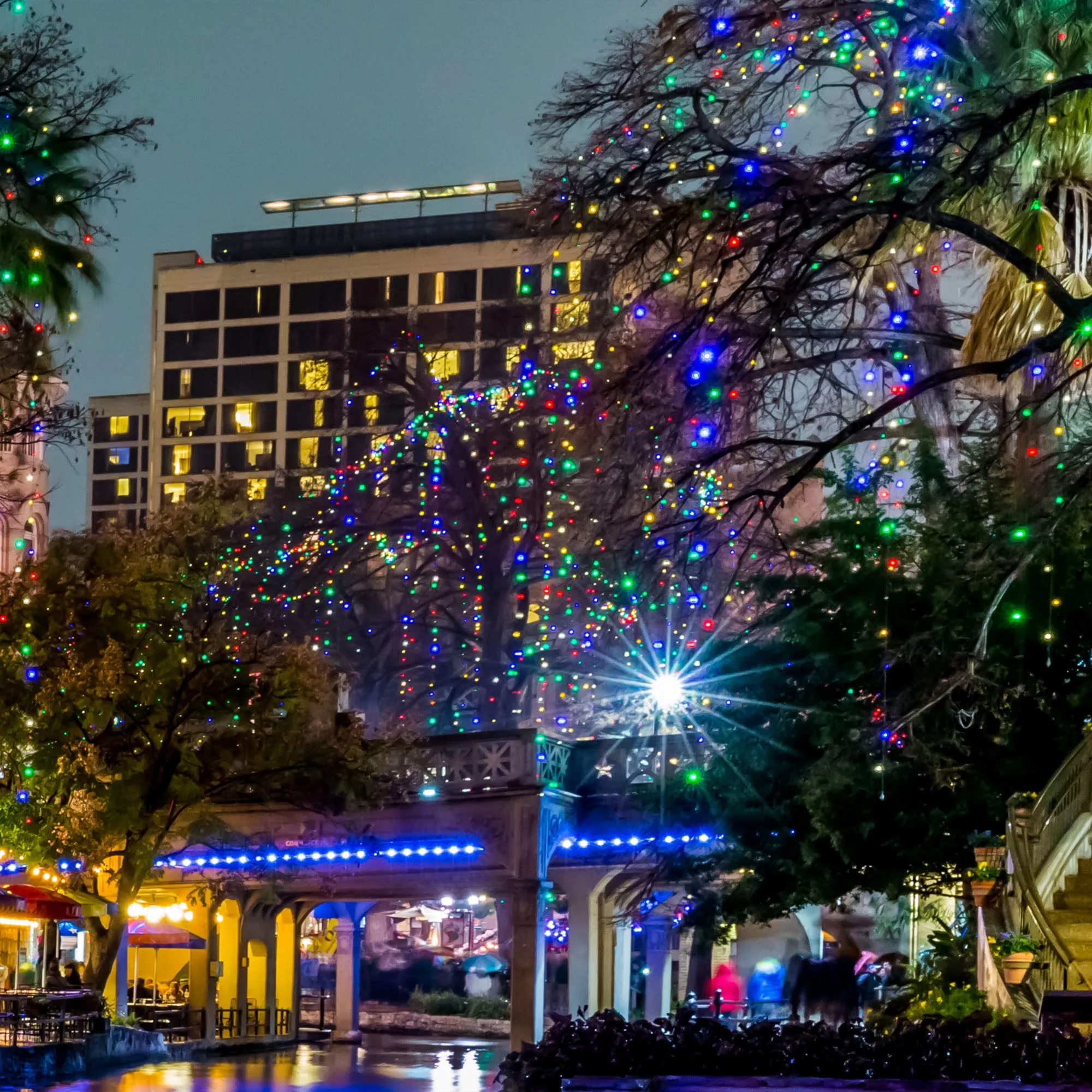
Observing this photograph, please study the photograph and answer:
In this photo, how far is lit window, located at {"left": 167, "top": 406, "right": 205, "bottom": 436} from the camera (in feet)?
325

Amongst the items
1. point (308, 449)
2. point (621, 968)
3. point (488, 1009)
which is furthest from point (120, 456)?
point (621, 968)

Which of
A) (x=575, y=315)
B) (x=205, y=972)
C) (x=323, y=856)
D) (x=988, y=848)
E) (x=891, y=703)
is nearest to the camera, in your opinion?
(x=891, y=703)

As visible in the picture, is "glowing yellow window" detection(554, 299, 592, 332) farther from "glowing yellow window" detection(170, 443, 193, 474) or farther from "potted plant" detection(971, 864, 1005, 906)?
"glowing yellow window" detection(170, 443, 193, 474)

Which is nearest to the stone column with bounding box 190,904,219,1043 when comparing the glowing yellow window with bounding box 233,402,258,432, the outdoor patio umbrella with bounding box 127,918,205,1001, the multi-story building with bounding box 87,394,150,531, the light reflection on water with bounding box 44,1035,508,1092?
the outdoor patio umbrella with bounding box 127,918,205,1001

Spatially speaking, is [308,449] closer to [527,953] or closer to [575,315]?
[527,953]

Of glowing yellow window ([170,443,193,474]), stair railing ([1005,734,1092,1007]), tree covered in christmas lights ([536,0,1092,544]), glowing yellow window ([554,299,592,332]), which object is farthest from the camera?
glowing yellow window ([170,443,193,474])

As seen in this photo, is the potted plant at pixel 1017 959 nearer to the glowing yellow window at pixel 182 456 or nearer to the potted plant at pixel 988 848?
the potted plant at pixel 988 848

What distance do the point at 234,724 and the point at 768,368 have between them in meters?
14.5

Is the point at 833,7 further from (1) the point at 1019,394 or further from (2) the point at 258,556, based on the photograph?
(2) the point at 258,556

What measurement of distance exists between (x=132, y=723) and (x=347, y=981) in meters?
11.4

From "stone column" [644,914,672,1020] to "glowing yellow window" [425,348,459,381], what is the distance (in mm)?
17864

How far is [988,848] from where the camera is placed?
18719 mm

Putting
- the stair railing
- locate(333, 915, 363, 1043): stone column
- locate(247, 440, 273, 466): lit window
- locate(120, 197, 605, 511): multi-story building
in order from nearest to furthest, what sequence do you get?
the stair railing < locate(333, 915, 363, 1043): stone column < locate(120, 197, 605, 511): multi-story building < locate(247, 440, 273, 466): lit window

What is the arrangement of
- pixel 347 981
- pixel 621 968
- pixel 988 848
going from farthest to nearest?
pixel 347 981 → pixel 621 968 → pixel 988 848
